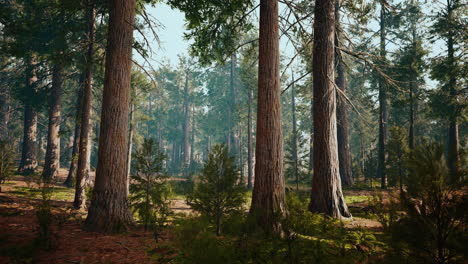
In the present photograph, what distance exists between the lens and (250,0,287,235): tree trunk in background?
511cm

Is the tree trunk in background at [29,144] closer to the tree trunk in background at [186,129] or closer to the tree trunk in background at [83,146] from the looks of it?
the tree trunk in background at [83,146]

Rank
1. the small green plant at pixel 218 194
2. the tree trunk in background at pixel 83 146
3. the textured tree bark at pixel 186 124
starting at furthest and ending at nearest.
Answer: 1. the textured tree bark at pixel 186 124
2. the tree trunk in background at pixel 83 146
3. the small green plant at pixel 218 194

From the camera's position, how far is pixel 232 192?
534 centimetres

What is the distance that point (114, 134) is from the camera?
6383 millimetres

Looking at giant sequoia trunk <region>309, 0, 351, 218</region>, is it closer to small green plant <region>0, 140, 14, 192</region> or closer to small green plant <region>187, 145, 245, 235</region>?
small green plant <region>187, 145, 245, 235</region>

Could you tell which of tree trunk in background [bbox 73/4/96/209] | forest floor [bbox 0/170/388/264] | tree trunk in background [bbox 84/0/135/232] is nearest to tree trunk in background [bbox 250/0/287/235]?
forest floor [bbox 0/170/388/264]

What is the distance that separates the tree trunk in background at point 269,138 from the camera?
5.11m

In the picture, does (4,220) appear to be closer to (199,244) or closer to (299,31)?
(199,244)

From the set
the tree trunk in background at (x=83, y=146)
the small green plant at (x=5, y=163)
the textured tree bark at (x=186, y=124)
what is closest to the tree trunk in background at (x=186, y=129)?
the textured tree bark at (x=186, y=124)

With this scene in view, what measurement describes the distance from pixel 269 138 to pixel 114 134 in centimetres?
393

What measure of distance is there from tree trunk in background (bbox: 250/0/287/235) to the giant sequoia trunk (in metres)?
2.22

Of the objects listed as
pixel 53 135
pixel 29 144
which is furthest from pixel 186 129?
pixel 53 135

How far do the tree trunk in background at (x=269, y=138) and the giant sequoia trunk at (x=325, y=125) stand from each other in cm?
222

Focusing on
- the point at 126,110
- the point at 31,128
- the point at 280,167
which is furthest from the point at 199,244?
the point at 31,128
